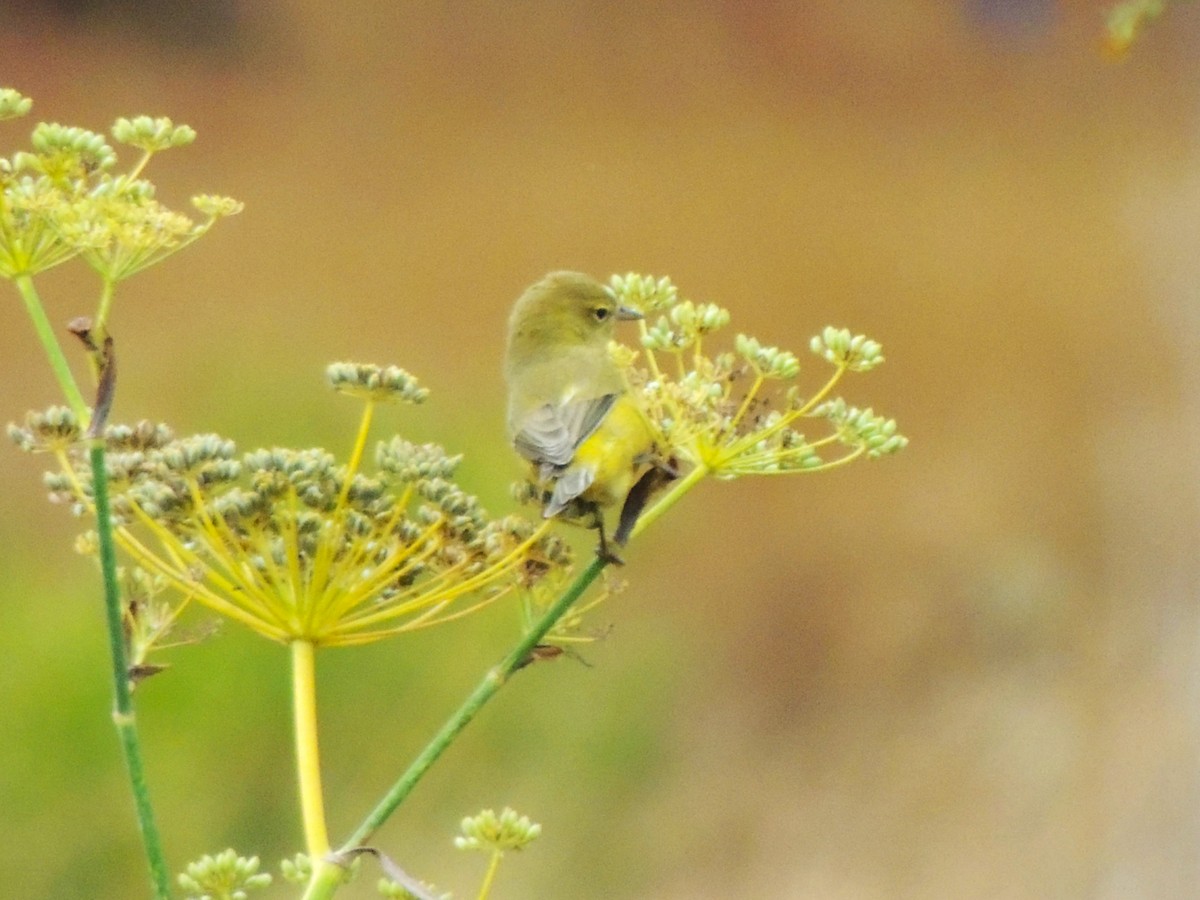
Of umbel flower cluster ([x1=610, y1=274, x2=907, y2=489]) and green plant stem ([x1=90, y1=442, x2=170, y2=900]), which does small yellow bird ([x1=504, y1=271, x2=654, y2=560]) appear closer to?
umbel flower cluster ([x1=610, y1=274, x2=907, y2=489])

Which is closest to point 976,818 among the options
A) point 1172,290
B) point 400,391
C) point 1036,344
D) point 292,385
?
point 1036,344

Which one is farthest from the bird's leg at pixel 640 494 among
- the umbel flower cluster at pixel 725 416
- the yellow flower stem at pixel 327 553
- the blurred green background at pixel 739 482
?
the blurred green background at pixel 739 482

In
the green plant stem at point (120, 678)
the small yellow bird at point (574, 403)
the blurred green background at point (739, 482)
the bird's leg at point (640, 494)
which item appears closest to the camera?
the green plant stem at point (120, 678)

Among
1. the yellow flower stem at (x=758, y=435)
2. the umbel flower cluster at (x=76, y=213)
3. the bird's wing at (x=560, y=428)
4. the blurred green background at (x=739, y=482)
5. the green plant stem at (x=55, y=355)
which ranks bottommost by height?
the green plant stem at (x=55, y=355)

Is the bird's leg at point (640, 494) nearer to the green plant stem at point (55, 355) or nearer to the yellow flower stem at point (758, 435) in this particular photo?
the yellow flower stem at point (758, 435)

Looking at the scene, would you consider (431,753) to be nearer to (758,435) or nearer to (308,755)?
(308,755)

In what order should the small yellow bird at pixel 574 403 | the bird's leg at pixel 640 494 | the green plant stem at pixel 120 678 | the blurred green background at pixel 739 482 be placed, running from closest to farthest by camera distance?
the green plant stem at pixel 120 678 → the bird's leg at pixel 640 494 → the small yellow bird at pixel 574 403 → the blurred green background at pixel 739 482

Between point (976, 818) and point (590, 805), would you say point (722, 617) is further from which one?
point (976, 818)
